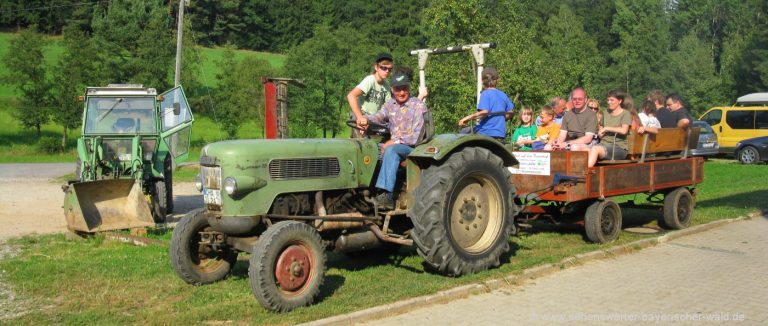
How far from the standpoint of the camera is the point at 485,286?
21.2 feet

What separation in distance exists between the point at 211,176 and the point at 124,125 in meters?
8.02

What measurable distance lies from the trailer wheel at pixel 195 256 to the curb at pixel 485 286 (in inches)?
72.3

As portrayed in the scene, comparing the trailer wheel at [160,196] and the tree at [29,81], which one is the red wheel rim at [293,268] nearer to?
the trailer wheel at [160,196]

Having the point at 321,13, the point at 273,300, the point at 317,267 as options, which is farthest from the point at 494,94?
the point at 321,13

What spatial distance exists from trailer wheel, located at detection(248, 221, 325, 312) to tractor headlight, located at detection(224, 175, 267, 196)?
40cm

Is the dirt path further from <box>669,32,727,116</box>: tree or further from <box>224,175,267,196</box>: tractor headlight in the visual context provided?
<box>669,32,727,116</box>: tree

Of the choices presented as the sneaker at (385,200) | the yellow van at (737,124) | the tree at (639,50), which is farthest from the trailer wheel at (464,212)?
the tree at (639,50)

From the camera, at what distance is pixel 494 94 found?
329 inches

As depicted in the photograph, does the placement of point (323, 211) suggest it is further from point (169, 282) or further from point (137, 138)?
point (137, 138)

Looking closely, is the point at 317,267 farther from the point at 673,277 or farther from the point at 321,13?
the point at 321,13

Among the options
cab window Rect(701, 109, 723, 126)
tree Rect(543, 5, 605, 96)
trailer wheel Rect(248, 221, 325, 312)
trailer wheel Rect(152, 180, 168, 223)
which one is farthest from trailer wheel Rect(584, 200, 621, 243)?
tree Rect(543, 5, 605, 96)

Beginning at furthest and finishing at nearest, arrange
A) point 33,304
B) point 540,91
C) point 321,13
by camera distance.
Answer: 1. point 321,13
2. point 540,91
3. point 33,304

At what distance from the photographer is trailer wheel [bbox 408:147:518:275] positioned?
660 cm

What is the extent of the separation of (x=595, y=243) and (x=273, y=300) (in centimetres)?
460
